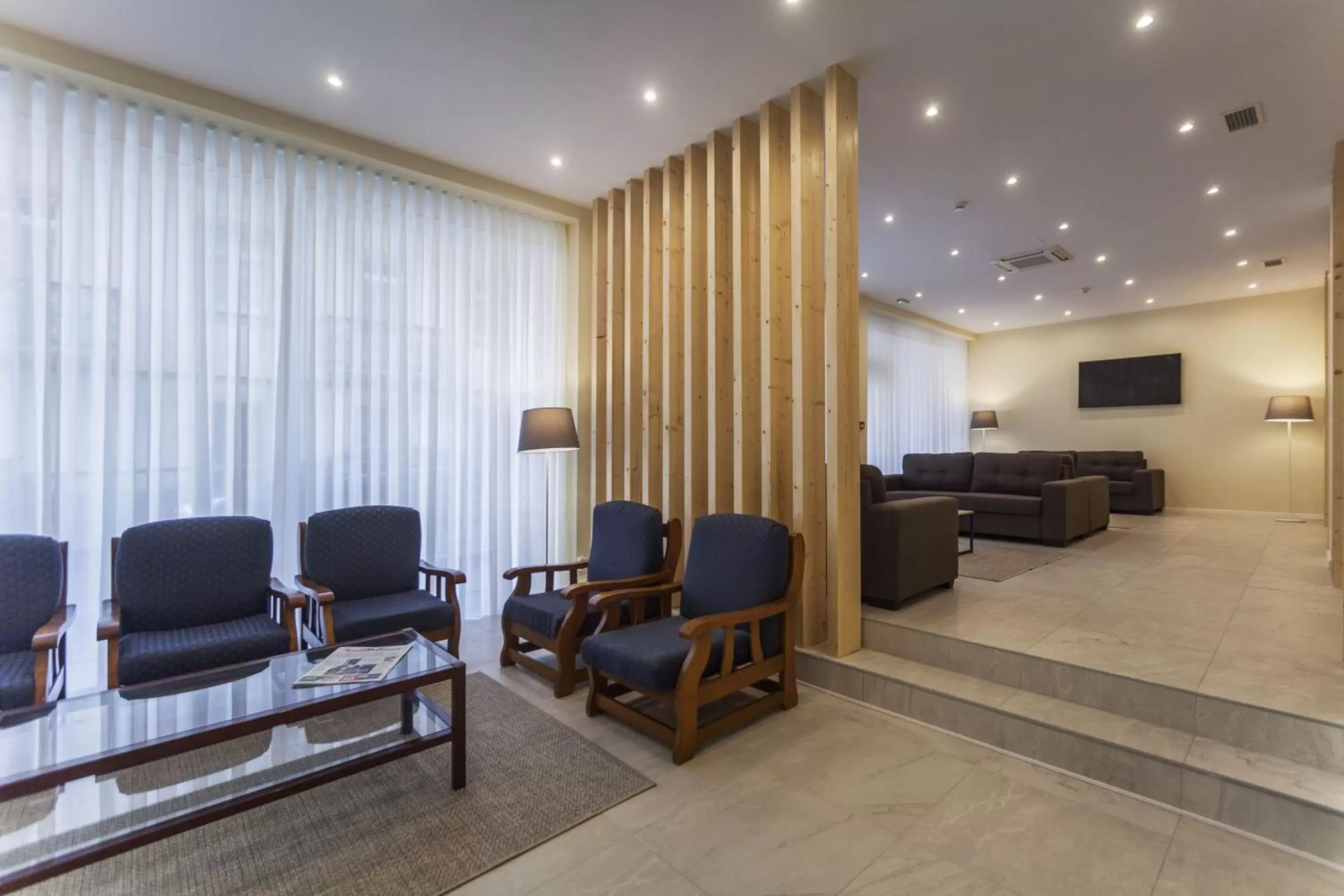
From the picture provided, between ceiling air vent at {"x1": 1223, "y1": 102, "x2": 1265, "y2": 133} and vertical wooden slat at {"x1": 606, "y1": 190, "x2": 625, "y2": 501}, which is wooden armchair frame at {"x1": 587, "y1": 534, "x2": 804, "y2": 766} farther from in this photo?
ceiling air vent at {"x1": 1223, "y1": 102, "x2": 1265, "y2": 133}

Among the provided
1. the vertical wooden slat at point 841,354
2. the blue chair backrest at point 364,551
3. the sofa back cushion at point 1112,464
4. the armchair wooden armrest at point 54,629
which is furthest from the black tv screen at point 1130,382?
the armchair wooden armrest at point 54,629

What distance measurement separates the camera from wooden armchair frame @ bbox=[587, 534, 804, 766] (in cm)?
249

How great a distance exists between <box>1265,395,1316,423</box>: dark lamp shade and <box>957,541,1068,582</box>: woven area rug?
448cm

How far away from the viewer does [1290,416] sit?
7.29 metres

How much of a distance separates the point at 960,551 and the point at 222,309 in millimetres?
6128

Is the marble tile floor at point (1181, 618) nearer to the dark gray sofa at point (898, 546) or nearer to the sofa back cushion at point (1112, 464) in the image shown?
the dark gray sofa at point (898, 546)

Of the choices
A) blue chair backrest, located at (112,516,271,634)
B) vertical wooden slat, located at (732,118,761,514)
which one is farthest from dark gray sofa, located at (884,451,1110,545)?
blue chair backrest, located at (112,516,271,634)

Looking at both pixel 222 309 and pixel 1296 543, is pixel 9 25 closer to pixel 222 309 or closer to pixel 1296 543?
pixel 222 309

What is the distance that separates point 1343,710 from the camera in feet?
7.23

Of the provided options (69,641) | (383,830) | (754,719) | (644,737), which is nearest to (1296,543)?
(754,719)

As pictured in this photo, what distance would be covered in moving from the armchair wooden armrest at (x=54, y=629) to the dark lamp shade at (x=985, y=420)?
36.7 ft

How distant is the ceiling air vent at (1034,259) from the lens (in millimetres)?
6211

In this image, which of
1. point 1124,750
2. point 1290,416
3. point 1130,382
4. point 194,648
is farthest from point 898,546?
point 1130,382

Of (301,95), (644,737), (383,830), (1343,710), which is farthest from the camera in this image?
(301,95)
